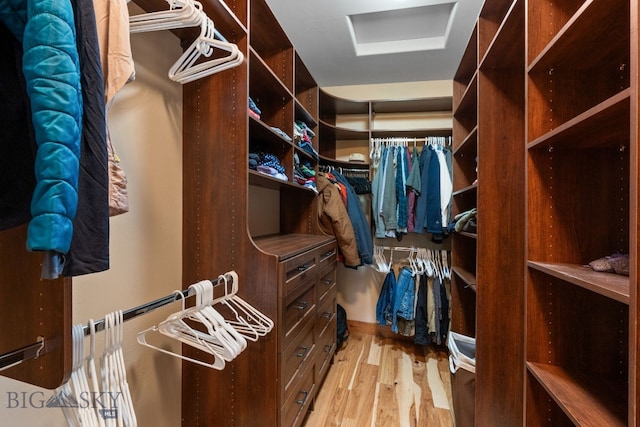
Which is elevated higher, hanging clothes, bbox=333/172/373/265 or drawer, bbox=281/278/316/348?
hanging clothes, bbox=333/172/373/265

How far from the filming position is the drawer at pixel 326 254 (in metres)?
1.88

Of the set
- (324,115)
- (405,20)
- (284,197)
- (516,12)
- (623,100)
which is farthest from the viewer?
(324,115)

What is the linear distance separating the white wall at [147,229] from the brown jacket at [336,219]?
4.33 ft

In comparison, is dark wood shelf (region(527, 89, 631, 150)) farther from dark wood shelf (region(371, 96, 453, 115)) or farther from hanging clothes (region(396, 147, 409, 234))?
dark wood shelf (region(371, 96, 453, 115))

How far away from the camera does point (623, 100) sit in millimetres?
585

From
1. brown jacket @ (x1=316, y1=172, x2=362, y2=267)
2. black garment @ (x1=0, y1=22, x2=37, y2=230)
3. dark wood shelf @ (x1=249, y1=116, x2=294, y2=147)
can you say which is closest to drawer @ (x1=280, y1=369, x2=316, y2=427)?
brown jacket @ (x1=316, y1=172, x2=362, y2=267)

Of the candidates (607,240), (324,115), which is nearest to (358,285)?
(324,115)

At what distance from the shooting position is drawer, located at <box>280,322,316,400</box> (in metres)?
1.31

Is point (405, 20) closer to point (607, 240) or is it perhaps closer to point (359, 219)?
point (359, 219)

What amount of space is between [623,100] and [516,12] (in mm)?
Answer: 797

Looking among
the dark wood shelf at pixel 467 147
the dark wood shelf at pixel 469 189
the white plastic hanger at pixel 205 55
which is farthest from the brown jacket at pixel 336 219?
the white plastic hanger at pixel 205 55

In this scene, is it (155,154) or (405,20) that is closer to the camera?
(155,154)

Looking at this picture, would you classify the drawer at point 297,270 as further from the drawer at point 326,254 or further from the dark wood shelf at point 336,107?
the dark wood shelf at point 336,107

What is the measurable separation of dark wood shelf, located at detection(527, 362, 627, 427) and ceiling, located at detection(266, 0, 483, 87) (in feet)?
6.91
